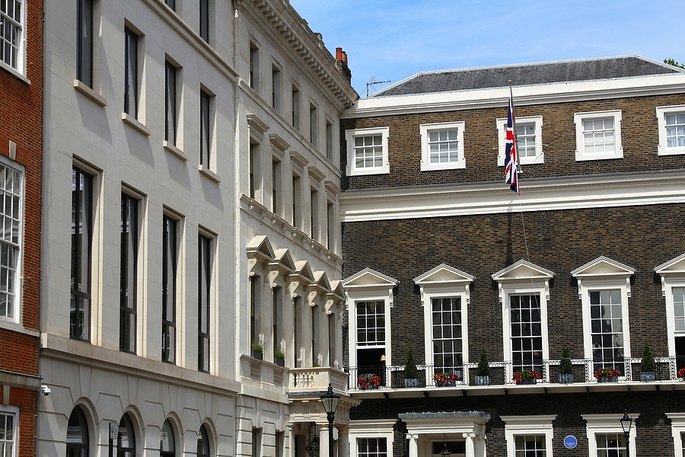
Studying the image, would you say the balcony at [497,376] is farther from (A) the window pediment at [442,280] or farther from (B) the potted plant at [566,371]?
(A) the window pediment at [442,280]

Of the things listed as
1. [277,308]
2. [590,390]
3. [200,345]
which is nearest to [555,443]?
[590,390]

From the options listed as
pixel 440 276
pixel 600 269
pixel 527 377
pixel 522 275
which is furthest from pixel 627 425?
pixel 440 276

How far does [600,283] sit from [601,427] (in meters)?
4.97

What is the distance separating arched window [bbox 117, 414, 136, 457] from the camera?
27734 millimetres

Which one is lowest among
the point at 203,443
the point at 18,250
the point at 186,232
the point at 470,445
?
the point at 203,443

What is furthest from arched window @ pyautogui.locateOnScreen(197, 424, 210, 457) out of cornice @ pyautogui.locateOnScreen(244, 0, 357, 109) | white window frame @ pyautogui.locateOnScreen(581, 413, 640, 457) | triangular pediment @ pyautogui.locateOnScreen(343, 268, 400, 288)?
white window frame @ pyautogui.locateOnScreen(581, 413, 640, 457)

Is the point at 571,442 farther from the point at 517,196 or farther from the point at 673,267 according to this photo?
the point at 517,196

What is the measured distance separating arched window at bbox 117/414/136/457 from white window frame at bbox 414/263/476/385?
19442 mm

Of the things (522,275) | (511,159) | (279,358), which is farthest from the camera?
(522,275)

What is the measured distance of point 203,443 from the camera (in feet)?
108

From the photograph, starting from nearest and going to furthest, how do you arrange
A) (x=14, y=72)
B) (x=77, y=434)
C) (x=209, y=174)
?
(x=14, y=72) < (x=77, y=434) < (x=209, y=174)

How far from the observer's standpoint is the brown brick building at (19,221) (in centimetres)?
2258

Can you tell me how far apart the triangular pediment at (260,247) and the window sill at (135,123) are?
745 cm

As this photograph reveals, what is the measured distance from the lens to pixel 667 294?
45219mm
